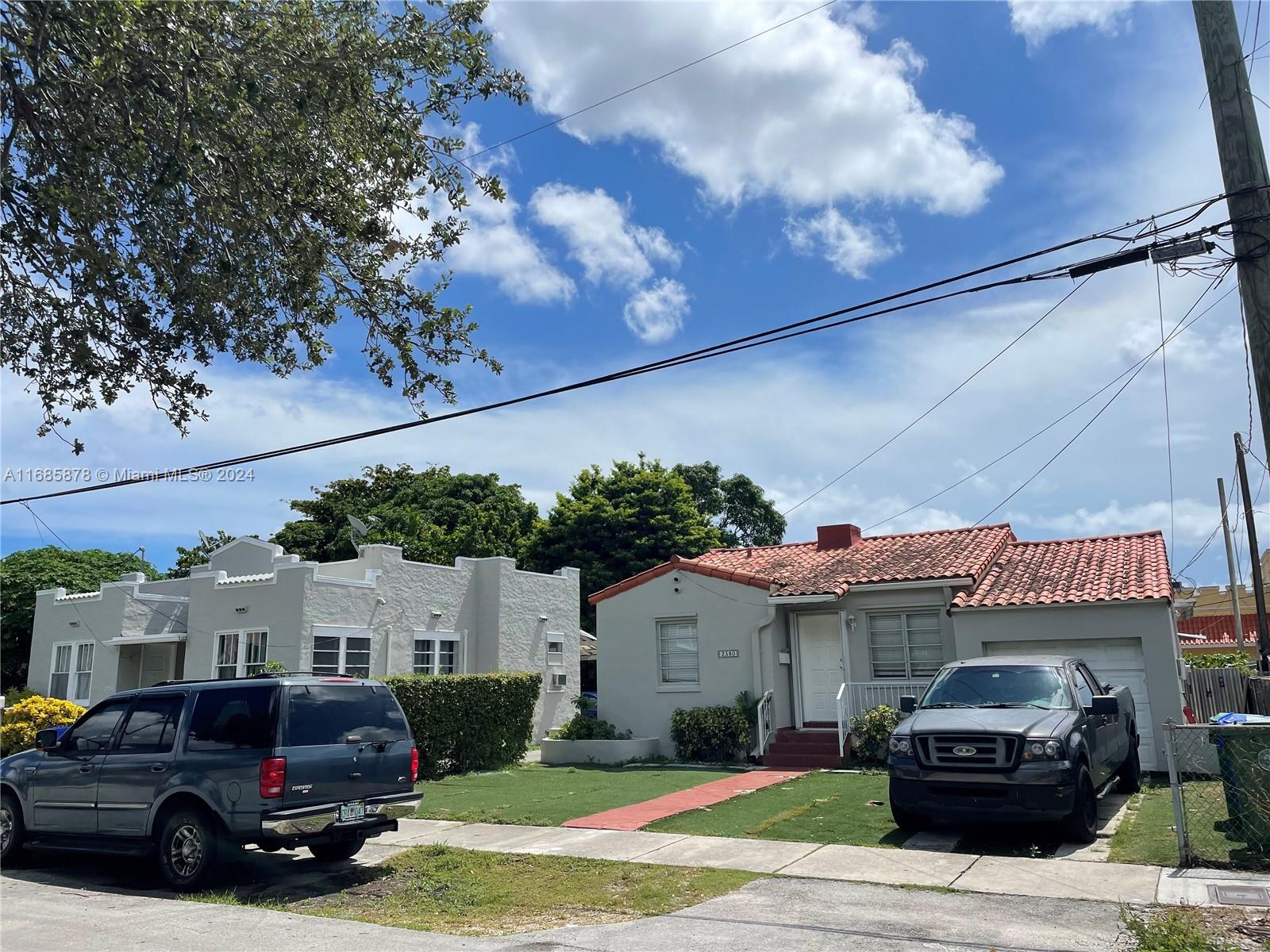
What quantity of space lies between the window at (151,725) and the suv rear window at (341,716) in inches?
51.9

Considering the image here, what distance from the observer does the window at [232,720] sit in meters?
8.46

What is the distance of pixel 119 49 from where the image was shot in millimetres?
7219

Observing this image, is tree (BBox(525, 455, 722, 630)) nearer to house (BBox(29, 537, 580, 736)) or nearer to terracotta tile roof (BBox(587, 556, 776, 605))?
house (BBox(29, 537, 580, 736))

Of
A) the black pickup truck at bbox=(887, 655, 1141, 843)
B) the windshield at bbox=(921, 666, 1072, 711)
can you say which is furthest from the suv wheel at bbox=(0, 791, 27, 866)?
the windshield at bbox=(921, 666, 1072, 711)

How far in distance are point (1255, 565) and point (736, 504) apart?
27868mm

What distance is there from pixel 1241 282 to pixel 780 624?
1223cm

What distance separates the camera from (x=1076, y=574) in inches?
669

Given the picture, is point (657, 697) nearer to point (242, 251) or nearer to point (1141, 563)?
point (1141, 563)

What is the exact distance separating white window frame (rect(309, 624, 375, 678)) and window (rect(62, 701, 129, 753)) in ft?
28.8

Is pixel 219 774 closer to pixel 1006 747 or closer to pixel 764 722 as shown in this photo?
pixel 1006 747

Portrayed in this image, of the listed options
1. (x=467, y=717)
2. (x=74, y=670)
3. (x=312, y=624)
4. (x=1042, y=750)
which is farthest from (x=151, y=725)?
(x=74, y=670)

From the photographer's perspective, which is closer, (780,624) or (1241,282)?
(1241,282)

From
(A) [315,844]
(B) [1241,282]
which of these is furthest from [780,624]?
(B) [1241,282]

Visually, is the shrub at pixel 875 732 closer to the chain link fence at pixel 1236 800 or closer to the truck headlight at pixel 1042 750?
the truck headlight at pixel 1042 750
